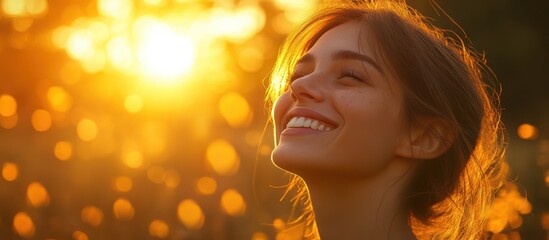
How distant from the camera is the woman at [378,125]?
2500 mm

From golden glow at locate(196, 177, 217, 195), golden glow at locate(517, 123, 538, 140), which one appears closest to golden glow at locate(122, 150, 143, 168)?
golden glow at locate(196, 177, 217, 195)

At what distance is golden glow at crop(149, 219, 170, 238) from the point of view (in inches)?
204

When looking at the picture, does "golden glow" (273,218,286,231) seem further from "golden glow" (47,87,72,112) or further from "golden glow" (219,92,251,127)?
"golden glow" (47,87,72,112)

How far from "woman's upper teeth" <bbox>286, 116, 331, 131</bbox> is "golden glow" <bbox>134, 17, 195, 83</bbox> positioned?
2827mm

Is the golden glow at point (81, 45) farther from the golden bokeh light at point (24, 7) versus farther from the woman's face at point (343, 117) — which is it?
the woman's face at point (343, 117)

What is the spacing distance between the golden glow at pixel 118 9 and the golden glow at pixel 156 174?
133 centimetres

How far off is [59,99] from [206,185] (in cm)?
141

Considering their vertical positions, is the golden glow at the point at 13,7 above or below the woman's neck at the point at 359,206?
above

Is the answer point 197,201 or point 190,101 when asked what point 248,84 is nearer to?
point 190,101

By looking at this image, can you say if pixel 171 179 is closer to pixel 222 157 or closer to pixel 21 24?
pixel 222 157

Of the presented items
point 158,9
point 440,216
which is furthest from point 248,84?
point 440,216

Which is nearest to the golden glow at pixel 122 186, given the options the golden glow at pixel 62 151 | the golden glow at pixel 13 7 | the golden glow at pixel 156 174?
the golden glow at pixel 156 174

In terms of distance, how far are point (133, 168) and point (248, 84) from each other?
2792 mm

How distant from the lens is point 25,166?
546 cm
